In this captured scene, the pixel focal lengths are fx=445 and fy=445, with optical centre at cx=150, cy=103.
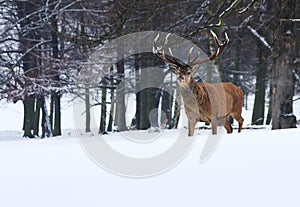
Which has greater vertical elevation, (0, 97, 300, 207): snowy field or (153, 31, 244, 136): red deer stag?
(153, 31, 244, 136): red deer stag

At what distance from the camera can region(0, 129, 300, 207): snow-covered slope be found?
2740mm

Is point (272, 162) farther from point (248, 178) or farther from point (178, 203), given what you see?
point (178, 203)

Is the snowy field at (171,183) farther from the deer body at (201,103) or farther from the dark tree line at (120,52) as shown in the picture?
the dark tree line at (120,52)

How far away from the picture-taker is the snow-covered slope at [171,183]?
2.74m

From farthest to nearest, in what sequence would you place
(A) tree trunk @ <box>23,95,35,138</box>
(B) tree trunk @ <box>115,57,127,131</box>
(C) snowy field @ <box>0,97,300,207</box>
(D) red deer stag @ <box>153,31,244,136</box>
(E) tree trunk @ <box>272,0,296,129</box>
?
(A) tree trunk @ <box>23,95,35,138</box>, (B) tree trunk @ <box>115,57,127,131</box>, (E) tree trunk @ <box>272,0,296,129</box>, (D) red deer stag @ <box>153,31,244,136</box>, (C) snowy field @ <box>0,97,300,207</box>

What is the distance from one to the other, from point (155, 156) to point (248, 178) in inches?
56.1

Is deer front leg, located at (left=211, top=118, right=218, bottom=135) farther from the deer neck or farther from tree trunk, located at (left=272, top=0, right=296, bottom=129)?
tree trunk, located at (left=272, top=0, right=296, bottom=129)

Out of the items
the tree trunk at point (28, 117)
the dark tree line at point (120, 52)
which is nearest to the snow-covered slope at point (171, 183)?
the dark tree line at point (120, 52)

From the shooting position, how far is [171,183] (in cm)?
316

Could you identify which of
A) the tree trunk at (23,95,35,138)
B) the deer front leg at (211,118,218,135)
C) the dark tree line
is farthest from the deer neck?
the tree trunk at (23,95,35,138)

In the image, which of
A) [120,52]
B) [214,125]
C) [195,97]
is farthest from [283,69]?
[120,52]

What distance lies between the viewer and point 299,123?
18.7 meters

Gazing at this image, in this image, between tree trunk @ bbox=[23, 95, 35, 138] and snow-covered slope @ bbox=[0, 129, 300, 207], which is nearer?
snow-covered slope @ bbox=[0, 129, 300, 207]

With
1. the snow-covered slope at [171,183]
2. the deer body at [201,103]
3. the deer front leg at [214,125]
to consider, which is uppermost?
the deer body at [201,103]
